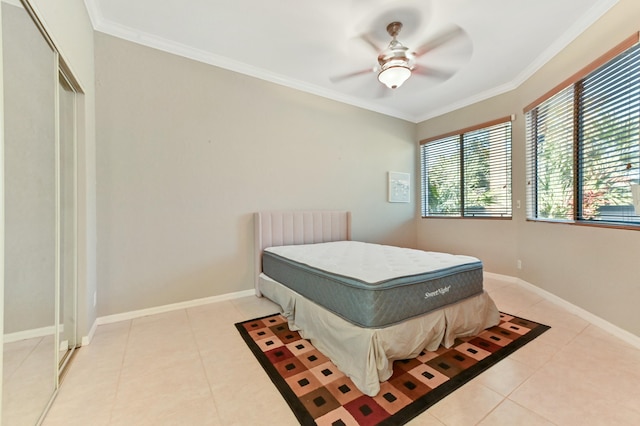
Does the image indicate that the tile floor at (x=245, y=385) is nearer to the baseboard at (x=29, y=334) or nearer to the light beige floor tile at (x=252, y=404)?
the light beige floor tile at (x=252, y=404)

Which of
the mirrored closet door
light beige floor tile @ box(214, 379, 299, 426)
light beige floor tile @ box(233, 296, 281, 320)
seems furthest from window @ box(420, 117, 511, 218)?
the mirrored closet door

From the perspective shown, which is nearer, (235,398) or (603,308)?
(235,398)

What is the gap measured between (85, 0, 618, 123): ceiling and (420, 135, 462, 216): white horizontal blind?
1.38 meters

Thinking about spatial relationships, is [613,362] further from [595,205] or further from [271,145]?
[271,145]

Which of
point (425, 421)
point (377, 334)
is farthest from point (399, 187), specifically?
point (425, 421)

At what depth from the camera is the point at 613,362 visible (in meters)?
1.85

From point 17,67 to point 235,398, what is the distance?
6.53ft

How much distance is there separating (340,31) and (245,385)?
10.2 ft

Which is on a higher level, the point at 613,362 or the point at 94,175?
the point at 94,175

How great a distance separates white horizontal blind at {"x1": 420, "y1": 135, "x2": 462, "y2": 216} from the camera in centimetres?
459

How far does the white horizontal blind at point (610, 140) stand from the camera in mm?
2137

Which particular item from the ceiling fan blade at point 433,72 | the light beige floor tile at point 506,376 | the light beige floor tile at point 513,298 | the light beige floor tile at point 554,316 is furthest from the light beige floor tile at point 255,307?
the ceiling fan blade at point 433,72

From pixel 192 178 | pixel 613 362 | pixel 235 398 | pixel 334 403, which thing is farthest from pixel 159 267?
pixel 613 362

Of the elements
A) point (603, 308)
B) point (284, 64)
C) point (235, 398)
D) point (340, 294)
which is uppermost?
point (284, 64)
